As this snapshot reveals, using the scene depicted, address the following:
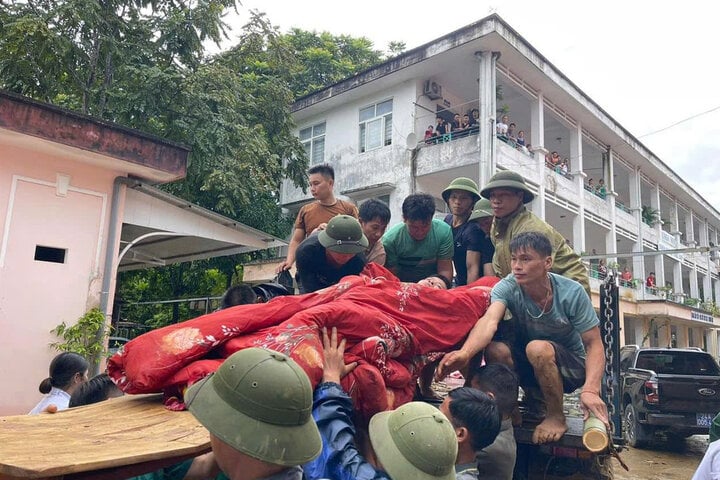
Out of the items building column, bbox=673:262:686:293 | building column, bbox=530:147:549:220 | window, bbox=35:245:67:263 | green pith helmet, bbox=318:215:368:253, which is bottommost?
green pith helmet, bbox=318:215:368:253

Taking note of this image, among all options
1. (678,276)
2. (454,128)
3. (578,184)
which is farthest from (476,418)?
(678,276)

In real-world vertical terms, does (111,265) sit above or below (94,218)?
below

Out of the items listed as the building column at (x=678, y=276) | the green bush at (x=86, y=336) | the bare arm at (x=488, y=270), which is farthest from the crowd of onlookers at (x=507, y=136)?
the building column at (x=678, y=276)

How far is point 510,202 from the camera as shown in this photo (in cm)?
383

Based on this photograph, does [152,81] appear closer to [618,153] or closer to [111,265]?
[111,265]

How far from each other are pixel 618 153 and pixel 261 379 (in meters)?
21.4

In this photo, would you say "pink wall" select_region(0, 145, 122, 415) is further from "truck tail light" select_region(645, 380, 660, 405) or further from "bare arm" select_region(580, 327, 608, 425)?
"truck tail light" select_region(645, 380, 660, 405)

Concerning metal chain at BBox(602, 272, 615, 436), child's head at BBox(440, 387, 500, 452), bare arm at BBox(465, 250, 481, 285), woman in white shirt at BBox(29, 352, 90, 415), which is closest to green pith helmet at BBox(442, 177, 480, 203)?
bare arm at BBox(465, 250, 481, 285)

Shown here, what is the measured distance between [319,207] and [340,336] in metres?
2.31

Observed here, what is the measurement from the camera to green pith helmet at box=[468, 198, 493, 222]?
13.7 ft

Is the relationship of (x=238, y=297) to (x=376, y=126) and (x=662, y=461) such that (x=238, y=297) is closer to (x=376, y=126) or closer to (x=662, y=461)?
(x=662, y=461)

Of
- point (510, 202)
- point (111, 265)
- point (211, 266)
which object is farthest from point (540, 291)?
point (211, 266)

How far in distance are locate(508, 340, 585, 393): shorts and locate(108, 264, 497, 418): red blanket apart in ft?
1.32

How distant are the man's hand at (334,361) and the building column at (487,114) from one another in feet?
36.3
